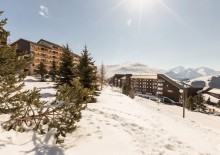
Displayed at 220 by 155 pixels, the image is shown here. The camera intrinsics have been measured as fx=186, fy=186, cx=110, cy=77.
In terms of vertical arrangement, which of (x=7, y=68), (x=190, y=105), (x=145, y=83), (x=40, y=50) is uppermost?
(x=40, y=50)

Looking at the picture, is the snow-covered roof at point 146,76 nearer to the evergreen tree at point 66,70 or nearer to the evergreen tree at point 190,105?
the evergreen tree at point 190,105

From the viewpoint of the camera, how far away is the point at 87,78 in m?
25.2

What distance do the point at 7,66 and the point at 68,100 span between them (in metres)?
3.46

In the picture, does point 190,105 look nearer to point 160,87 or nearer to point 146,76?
point 160,87

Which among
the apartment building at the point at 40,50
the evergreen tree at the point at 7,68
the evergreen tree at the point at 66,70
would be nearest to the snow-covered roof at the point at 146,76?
the apartment building at the point at 40,50

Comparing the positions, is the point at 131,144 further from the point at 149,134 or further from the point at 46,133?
the point at 46,133

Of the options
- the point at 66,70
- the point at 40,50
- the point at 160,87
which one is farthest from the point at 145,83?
the point at 66,70

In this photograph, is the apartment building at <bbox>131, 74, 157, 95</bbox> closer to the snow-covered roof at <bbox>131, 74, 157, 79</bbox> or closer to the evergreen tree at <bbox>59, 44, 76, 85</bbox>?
the snow-covered roof at <bbox>131, 74, 157, 79</bbox>

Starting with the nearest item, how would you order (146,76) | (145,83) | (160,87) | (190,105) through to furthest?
(190,105)
(160,87)
(145,83)
(146,76)

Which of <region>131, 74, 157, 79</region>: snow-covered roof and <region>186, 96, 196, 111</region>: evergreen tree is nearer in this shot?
<region>186, 96, 196, 111</region>: evergreen tree

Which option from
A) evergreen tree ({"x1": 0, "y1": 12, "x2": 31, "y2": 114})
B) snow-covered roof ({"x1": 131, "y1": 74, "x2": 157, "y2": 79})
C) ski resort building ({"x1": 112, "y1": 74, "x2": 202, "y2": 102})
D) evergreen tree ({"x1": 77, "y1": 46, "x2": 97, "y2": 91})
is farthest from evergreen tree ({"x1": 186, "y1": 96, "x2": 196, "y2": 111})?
evergreen tree ({"x1": 0, "y1": 12, "x2": 31, "y2": 114})

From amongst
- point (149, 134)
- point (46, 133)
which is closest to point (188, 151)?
point (149, 134)

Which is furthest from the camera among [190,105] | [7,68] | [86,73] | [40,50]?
[190,105]

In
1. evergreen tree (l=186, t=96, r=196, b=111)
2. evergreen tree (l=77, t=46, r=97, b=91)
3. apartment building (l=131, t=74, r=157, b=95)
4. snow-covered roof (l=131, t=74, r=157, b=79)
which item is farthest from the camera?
snow-covered roof (l=131, t=74, r=157, b=79)
